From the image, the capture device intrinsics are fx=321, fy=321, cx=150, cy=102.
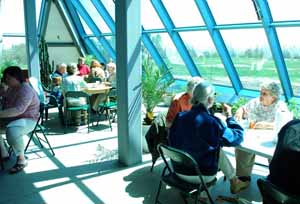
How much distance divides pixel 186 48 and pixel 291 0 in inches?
129

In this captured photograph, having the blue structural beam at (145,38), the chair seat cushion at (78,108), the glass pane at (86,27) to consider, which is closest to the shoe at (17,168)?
the chair seat cushion at (78,108)

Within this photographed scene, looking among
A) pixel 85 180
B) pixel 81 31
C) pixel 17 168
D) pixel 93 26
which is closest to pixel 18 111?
pixel 17 168

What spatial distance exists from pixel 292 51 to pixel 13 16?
966cm

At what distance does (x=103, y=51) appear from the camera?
12.1m

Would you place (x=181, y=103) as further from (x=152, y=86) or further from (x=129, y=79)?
(x=152, y=86)

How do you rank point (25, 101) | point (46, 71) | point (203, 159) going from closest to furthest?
point (203, 159) → point (25, 101) → point (46, 71)

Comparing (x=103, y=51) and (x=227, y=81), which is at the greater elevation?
(x=103, y=51)

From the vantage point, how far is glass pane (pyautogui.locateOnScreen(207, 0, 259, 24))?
5.60 m

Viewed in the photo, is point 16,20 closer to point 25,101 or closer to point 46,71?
point 46,71

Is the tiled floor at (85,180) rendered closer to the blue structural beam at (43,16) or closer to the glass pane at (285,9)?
the glass pane at (285,9)

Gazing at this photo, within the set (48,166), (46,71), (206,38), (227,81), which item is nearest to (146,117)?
(48,166)

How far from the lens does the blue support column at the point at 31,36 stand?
6.89 meters

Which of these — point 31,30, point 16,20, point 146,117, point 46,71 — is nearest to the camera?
point 146,117

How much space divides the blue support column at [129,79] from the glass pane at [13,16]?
850cm
